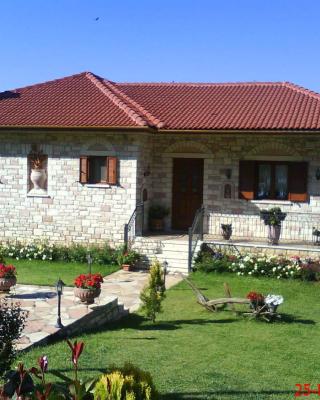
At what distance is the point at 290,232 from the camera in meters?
17.0

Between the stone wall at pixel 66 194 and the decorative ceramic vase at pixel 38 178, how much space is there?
7.3 inches

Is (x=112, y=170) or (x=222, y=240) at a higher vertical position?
(x=112, y=170)

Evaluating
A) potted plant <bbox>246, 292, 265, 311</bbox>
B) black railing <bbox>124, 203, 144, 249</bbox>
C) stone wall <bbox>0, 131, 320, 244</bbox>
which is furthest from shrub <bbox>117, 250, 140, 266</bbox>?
potted plant <bbox>246, 292, 265, 311</bbox>

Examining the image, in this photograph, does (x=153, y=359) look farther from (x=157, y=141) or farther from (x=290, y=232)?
→ (x=157, y=141)

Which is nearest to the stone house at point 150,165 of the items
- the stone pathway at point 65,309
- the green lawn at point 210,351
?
the stone pathway at point 65,309

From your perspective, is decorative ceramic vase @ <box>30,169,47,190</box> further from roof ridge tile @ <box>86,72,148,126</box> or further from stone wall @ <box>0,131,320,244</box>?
roof ridge tile @ <box>86,72,148,126</box>

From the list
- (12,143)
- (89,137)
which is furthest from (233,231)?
(12,143)

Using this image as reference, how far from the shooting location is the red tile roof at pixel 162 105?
664 inches

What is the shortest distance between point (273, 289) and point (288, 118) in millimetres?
6006

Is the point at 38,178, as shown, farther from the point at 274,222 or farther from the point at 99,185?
the point at 274,222

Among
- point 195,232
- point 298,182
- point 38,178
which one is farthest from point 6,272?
point 298,182

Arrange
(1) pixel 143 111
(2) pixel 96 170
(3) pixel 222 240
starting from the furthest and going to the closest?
(1) pixel 143 111
(2) pixel 96 170
(3) pixel 222 240

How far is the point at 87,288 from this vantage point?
10.1 meters

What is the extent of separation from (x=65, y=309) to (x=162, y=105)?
447 inches
